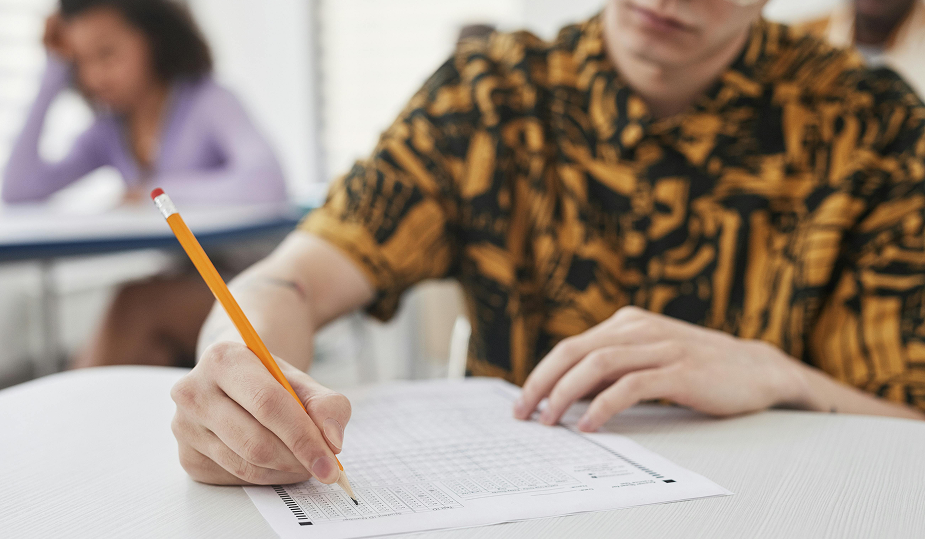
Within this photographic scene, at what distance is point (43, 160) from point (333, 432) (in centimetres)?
200

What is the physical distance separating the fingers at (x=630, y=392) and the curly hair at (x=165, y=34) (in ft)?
5.76

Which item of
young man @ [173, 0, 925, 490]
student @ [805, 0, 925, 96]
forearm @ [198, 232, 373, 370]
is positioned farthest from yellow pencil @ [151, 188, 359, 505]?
student @ [805, 0, 925, 96]

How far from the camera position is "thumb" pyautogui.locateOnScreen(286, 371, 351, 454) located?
1.13ft

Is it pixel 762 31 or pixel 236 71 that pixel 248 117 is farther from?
pixel 236 71

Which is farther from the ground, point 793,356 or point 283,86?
point 283,86

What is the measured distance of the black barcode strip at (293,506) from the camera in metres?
0.31

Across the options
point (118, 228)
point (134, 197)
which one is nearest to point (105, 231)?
point (118, 228)

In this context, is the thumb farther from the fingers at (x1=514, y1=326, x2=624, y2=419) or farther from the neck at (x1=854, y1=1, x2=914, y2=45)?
the neck at (x1=854, y1=1, x2=914, y2=45)

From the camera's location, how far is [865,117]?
28.6 inches

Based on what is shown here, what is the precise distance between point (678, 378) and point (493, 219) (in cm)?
34

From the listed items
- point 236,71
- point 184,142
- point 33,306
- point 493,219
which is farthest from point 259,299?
point 236,71

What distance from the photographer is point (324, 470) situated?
33cm

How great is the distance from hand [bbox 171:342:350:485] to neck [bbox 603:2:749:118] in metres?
0.51

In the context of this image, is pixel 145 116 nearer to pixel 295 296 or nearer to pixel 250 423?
pixel 295 296
